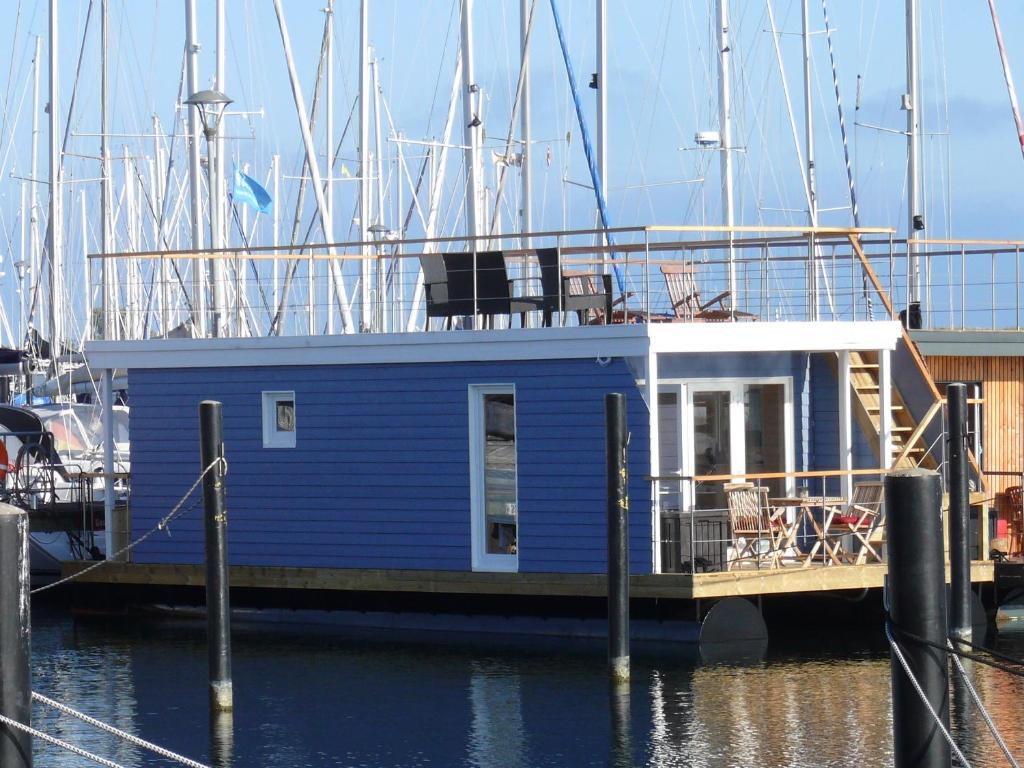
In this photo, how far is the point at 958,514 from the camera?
1642 cm

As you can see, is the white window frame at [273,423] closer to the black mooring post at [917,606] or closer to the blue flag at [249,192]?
the blue flag at [249,192]

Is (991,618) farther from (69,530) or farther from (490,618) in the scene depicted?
(69,530)

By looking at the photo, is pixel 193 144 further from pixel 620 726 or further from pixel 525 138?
pixel 620 726

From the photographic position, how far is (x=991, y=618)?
1944 cm

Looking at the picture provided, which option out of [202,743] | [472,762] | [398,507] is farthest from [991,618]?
[202,743]

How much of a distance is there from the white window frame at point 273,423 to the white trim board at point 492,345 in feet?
1.32

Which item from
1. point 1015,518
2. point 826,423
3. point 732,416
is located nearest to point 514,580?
point 732,416

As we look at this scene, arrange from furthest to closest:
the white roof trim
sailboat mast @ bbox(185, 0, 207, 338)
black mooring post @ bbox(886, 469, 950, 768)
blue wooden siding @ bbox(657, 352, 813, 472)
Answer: sailboat mast @ bbox(185, 0, 207, 338) → blue wooden siding @ bbox(657, 352, 813, 472) → the white roof trim → black mooring post @ bbox(886, 469, 950, 768)

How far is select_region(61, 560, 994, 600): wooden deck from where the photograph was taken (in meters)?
17.0

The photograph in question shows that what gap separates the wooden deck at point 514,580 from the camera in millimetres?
16969

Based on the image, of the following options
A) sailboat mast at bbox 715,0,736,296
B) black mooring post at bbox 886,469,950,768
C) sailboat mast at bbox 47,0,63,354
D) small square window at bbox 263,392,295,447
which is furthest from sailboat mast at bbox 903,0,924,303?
black mooring post at bbox 886,469,950,768

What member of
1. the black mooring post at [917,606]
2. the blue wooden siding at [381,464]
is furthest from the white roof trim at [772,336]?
the black mooring post at [917,606]

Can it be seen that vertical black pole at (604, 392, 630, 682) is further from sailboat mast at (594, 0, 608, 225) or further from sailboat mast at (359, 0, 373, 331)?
sailboat mast at (359, 0, 373, 331)

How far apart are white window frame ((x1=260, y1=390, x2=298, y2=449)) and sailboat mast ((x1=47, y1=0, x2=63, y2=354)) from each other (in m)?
12.4
